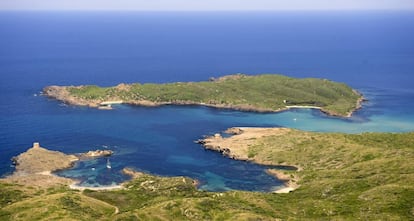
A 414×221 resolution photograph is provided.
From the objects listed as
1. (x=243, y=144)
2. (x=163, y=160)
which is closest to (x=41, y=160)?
(x=163, y=160)

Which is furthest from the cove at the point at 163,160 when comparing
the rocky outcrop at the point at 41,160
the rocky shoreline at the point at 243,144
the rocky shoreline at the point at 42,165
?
the rocky outcrop at the point at 41,160

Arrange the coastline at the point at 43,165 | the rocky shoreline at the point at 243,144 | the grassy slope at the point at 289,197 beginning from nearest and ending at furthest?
the grassy slope at the point at 289,197, the coastline at the point at 43,165, the rocky shoreline at the point at 243,144

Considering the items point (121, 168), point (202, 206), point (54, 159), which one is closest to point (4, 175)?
point (54, 159)

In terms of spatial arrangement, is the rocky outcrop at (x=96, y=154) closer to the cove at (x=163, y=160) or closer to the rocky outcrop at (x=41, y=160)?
the cove at (x=163, y=160)

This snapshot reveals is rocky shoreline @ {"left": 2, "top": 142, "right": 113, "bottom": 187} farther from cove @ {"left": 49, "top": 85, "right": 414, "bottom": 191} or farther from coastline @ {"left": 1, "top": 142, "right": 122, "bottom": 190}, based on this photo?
cove @ {"left": 49, "top": 85, "right": 414, "bottom": 191}

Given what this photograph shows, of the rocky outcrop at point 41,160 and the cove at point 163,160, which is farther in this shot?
the rocky outcrop at point 41,160

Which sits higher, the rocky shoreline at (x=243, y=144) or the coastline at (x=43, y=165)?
the rocky shoreline at (x=243, y=144)

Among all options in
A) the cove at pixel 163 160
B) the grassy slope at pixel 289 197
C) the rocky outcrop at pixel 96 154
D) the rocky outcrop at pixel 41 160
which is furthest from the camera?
the rocky outcrop at pixel 96 154

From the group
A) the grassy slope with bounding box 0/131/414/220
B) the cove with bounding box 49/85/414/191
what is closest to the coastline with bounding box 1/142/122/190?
the cove with bounding box 49/85/414/191
